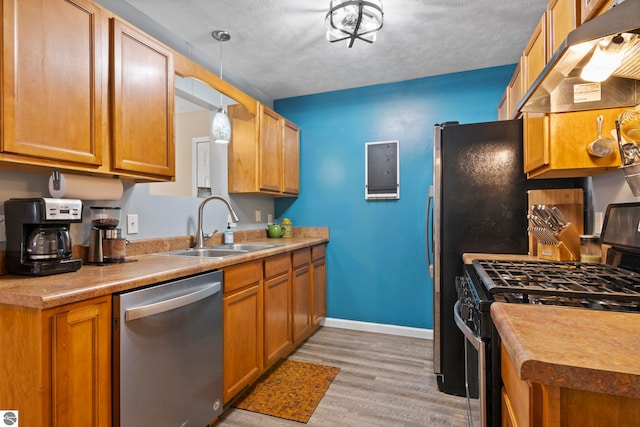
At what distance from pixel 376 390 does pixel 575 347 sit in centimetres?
179

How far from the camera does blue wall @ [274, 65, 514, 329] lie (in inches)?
121

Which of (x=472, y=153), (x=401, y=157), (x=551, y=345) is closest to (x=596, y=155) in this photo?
(x=472, y=153)

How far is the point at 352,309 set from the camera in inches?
133

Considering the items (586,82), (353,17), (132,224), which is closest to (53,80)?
(132,224)

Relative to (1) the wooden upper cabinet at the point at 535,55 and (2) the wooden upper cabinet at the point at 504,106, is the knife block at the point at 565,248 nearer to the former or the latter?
(1) the wooden upper cabinet at the point at 535,55

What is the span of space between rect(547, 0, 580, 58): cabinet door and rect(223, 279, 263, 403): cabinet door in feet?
6.73

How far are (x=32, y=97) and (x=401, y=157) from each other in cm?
271

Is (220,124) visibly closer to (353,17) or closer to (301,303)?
(353,17)

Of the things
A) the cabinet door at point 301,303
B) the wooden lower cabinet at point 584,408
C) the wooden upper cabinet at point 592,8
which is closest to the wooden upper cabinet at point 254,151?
the cabinet door at point 301,303

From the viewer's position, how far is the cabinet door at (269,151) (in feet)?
9.56

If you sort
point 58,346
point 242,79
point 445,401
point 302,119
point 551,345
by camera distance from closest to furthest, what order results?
point 551,345, point 58,346, point 445,401, point 242,79, point 302,119

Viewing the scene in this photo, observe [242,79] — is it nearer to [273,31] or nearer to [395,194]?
[273,31]

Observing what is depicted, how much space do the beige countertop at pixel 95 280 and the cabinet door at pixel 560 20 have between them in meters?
1.91

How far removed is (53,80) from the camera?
1331 millimetres
